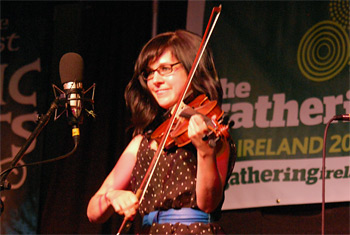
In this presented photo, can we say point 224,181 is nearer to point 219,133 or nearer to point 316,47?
point 219,133

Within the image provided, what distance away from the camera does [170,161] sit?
1.86m

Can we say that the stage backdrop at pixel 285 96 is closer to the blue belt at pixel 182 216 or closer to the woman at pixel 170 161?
the woman at pixel 170 161

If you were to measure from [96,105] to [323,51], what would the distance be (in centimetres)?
135

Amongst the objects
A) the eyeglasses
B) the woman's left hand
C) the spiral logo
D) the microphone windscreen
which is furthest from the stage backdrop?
the microphone windscreen

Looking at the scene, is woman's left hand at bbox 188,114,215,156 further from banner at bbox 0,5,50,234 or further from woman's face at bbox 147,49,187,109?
banner at bbox 0,5,50,234

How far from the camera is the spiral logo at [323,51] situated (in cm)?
262

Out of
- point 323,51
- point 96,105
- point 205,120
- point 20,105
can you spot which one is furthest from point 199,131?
point 20,105

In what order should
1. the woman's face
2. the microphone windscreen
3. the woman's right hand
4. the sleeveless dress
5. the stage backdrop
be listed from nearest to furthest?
the woman's right hand → the microphone windscreen → the sleeveless dress → the woman's face → the stage backdrop

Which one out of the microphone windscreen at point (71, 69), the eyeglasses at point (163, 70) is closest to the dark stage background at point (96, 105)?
the eyeglasses at point (163, 70)

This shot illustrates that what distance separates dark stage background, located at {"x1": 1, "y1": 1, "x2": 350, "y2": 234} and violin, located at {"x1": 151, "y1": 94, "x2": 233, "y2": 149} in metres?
1.17

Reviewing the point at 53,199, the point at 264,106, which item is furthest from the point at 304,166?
the point at 53,199

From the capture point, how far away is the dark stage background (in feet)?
9.91

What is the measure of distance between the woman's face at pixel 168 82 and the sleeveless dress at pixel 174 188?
19 centimetres

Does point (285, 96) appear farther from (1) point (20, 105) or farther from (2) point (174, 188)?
(1) point (20, 105)
